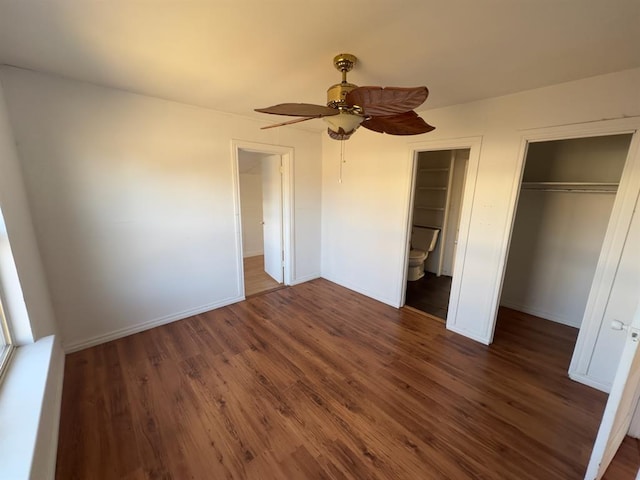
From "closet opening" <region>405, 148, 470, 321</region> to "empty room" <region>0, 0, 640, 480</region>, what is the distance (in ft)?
2.31

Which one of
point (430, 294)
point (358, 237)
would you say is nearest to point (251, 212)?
point (358, 237)

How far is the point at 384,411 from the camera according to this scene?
1754mm

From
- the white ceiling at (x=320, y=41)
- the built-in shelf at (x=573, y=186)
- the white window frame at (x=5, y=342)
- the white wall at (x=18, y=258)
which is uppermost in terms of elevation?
the white ceiling at (x=320, y=41)

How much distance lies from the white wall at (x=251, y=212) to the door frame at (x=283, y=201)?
171 cm

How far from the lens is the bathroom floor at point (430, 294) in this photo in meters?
3.20

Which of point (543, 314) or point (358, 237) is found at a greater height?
point (358, 237)

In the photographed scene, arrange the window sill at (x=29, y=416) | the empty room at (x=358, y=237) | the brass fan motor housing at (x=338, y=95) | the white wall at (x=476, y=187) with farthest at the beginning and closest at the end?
the white wall at (x=476, y=187) < the brass fan motor housing at (x=338, y=95) < the empty room at (x=358, y=237) < the window sill at (x=29, y=416)

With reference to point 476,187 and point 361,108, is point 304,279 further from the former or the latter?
point 361,108

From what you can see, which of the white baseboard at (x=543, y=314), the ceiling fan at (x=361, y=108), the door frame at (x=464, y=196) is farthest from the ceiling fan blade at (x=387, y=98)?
the white baseboard at (x=543, y=314)

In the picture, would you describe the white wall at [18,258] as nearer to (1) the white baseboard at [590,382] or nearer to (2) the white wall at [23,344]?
(2) the white wall at [23,344]

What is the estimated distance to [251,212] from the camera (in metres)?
5.37

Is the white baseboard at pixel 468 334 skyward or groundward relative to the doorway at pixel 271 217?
groundward

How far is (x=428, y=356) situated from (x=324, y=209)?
8.01ft

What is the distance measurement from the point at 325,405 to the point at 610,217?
2476mm
